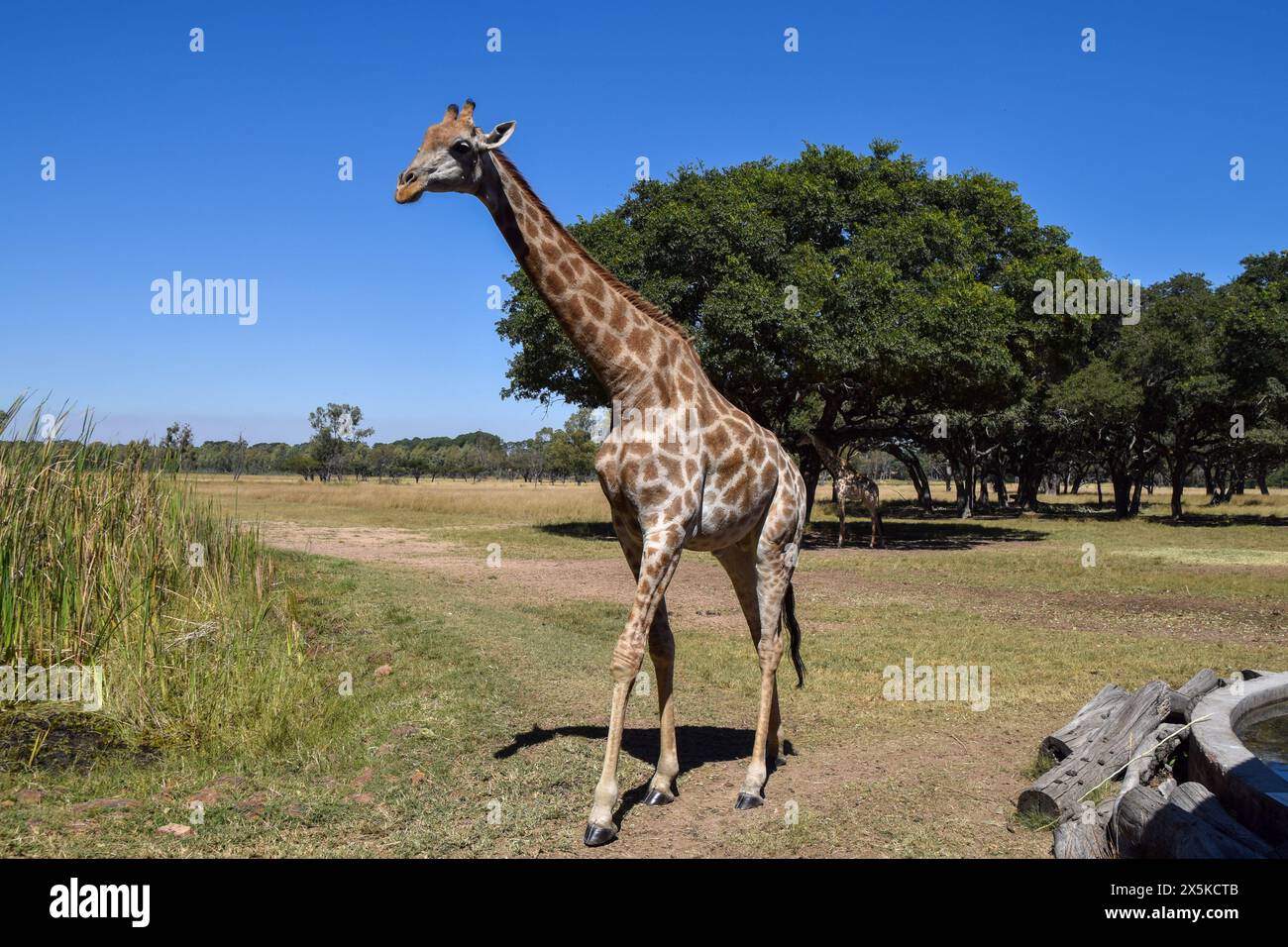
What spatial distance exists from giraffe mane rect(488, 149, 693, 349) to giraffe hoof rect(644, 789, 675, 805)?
2938 millimetres

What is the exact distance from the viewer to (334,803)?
546 cm

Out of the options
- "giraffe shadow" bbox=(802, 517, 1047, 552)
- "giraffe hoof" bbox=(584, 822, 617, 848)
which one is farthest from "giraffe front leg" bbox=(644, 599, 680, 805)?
"giraffe shadow" bbox=(802, 517, 1047, 552)

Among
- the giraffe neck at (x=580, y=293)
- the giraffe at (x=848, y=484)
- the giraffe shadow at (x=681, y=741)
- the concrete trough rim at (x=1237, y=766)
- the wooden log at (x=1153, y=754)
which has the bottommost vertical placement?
the giraffe shadow at (x=681, y=741)

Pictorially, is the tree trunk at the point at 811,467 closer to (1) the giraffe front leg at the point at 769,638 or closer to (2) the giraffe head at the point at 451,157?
(1) the giraffe front leg at the point at 769,638

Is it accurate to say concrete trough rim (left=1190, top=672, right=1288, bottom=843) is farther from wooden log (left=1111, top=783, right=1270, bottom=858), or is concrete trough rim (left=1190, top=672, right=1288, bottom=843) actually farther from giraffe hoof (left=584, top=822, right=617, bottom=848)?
giraffe hoof (left=584, top=822, right=617, bottom=848)

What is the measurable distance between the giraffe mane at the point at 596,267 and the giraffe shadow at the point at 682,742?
10.1 feet

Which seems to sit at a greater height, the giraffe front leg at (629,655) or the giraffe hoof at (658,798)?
the giraffe front leg at (629,655)

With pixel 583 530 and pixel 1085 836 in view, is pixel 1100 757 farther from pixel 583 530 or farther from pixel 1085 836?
pixel 583 530

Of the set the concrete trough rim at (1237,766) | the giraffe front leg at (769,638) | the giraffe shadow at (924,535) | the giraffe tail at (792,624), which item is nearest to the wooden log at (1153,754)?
the concrete trough rim at (1237,766)

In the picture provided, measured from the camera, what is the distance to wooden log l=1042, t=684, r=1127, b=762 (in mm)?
6043

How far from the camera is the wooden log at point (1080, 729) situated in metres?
6.04

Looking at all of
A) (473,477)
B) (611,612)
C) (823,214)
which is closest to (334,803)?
(611,612)

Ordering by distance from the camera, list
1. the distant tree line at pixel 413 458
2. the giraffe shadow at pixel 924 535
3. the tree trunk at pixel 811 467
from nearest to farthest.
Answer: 1. the giraffe shadow at pixel 924 535
2. the tree trunk at pixel 811 467
3. the distant tree line at pixel 413 458

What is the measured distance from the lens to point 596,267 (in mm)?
5801
